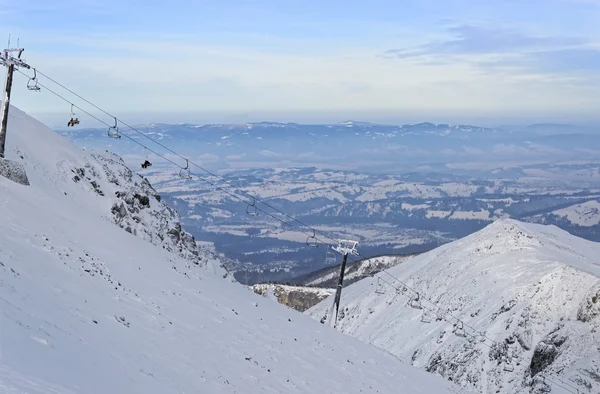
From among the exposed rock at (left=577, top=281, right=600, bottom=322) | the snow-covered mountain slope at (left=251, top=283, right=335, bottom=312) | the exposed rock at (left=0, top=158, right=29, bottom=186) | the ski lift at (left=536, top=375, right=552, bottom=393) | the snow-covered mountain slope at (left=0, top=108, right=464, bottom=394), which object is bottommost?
the snow-covered mountain slope at (left=251, top=283, right=335, bottom=312)

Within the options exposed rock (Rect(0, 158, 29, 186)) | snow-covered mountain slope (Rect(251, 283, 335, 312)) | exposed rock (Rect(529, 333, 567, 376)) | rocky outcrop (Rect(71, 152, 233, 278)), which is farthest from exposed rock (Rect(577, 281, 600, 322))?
snow-covered mountain slope (Rect(251, 283, 335, 312))

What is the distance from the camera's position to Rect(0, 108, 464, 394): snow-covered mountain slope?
15.8 metres

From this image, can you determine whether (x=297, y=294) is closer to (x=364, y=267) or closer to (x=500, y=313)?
(x=364, y=267)

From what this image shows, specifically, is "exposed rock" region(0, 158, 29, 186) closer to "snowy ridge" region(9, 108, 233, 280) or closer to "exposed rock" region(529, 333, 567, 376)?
"snowy ridge" region(9, 108, 233, 280)

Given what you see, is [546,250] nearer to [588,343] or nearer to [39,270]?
[588,343]

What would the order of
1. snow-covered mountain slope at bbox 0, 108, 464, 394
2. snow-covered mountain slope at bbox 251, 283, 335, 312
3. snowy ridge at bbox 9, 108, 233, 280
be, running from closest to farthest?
snow-covered mountain slope at bbox 0, 108, 464, 394 < snowy ridge at bbox 9, 108, 233, 280 < snow-covered mountain slope at bbox 251, 283, 335, 312

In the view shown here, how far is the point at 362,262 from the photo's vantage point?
186 meters

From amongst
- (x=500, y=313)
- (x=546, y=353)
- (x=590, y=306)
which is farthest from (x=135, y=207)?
(x=500, y=313)

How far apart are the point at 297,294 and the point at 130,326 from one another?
131927 millimetres

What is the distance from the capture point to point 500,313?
73812 millimetres

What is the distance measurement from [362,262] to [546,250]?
3907 inches

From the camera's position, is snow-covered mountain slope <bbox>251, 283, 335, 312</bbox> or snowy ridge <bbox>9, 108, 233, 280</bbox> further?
snow-covered mountain slope <bbox>251, 283, 335, 312</bbox>

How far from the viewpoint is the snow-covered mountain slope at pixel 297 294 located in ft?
488

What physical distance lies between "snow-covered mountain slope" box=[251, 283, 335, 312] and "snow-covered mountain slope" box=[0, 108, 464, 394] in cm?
10934
